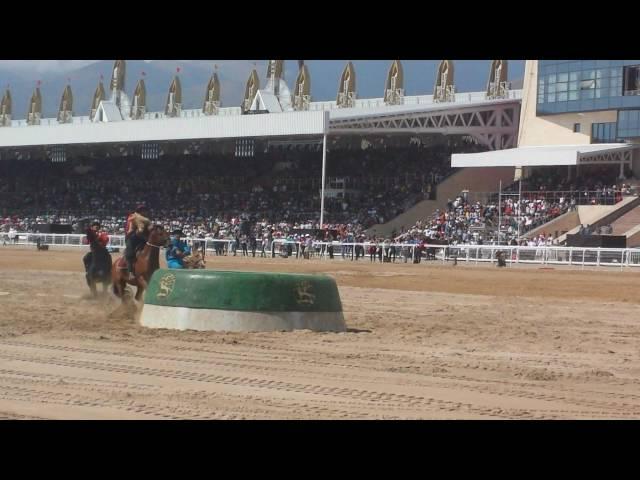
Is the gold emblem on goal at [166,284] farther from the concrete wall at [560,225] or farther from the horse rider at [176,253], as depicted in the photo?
the concrete wall at [560,225]

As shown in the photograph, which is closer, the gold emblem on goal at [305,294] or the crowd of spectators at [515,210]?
the gold emblem on goal at [305,294]

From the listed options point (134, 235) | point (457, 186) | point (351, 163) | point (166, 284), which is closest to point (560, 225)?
point (457, 186)

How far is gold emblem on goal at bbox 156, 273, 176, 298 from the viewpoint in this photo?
47.6ft

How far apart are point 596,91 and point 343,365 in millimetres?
46785

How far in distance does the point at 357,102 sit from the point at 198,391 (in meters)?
58.7

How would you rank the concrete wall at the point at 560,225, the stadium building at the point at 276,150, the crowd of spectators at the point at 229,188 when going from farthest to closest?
the crowd of spectators at the point at 229,188, the stadium building at the point at 276,150, the concrete wall at the point at 560,225

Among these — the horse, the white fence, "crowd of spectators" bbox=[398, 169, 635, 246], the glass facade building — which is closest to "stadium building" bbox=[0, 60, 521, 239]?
the glass facade building

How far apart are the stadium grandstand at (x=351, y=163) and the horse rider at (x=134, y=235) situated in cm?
2820

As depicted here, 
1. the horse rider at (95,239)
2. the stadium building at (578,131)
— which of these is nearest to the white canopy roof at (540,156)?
the stadium building at (578,131)

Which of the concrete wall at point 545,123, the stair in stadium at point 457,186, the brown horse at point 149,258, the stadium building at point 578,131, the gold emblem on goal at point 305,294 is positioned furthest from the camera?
the concrete wall at point 545,123

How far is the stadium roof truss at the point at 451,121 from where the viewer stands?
5472cm

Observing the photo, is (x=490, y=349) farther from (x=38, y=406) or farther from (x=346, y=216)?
(x=346, y=216)

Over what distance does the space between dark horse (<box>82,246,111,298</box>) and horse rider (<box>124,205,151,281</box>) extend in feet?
7.43

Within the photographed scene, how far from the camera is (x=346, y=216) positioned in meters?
56.8
